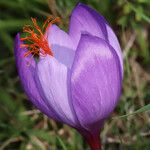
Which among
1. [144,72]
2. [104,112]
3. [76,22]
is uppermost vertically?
[76,22]

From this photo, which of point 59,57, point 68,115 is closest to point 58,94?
point 68,115

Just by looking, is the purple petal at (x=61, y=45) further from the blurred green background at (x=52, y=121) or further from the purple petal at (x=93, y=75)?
the blurred green background at (x=52, y=121)

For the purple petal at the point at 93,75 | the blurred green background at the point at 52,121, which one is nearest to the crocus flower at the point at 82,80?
the purple petal at the point at 93,75

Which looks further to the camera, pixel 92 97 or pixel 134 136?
pixel 134 136

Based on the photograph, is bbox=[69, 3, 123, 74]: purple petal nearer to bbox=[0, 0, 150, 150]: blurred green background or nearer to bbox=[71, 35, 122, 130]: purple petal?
bbox=[71, 35, 122, 130]: purple petal

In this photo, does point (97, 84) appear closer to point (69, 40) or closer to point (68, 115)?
point (68, 115)

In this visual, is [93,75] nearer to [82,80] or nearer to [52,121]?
[82,80]

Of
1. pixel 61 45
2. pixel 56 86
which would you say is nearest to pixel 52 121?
pixel 61 45
